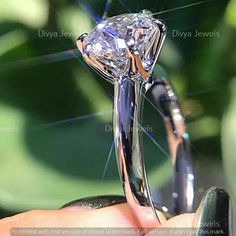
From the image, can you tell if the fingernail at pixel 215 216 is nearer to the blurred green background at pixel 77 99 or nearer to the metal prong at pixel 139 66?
the metal prong at pixel 139 66

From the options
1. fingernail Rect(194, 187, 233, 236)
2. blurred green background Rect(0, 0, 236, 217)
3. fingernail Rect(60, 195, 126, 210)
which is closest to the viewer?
fingernail Rect(194, 187, 233, 236)

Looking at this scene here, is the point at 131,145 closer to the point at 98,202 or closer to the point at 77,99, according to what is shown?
the point at 98,202

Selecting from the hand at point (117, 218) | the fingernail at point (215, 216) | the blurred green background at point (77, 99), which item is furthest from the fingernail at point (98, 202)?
the blurred green background at point (77, 99)

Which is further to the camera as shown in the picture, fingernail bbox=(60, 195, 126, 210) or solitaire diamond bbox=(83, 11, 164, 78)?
fingernail bbox=(60, 195, 126, 210)

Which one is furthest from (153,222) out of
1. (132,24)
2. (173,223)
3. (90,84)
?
(90,84)

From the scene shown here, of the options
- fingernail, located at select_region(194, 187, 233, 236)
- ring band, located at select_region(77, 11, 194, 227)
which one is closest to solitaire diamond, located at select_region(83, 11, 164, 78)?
ring band, located at select_region(77, 11, 194, 227)

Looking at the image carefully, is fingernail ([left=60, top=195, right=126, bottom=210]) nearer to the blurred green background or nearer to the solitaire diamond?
the solitaire diamond

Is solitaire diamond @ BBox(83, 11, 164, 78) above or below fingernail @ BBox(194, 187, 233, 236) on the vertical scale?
above

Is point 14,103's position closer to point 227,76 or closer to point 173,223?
point 227,76

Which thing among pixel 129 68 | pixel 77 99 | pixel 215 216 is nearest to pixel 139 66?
pixel 129 68
